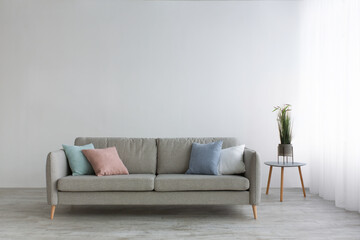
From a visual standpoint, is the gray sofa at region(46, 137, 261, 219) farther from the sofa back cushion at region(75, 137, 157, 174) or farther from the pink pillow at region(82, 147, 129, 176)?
the sofa back cushion at region(75, 137, 157, 174)

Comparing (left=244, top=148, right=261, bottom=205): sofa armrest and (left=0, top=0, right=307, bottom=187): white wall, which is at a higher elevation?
(left=0, top=0, right=307, bottom=187): white wall

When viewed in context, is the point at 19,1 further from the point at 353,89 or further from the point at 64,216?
the point at 353,89

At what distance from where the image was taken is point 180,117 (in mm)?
5566

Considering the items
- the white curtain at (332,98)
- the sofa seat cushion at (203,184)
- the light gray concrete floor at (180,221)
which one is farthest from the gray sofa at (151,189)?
the white curtain at (332,98)

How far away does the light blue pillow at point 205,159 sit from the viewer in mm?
4074

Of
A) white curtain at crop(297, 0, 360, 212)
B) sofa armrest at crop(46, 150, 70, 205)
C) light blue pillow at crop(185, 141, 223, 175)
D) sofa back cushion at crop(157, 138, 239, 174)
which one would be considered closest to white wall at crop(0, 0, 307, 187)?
white curtain at crop(297, 0, 360, 212)

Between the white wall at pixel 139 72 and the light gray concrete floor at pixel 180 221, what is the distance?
132 cm

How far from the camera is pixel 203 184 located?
12.2ft

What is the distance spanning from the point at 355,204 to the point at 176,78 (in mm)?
2977

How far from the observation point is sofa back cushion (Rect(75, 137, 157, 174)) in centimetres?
433

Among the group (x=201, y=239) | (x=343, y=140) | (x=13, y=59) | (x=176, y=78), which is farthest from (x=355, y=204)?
(x=13, y=59)

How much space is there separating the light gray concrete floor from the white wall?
1321 millimetres

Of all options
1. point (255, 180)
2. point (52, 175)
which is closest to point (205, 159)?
point (255, 180)

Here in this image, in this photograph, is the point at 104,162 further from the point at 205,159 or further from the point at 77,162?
the point at 205,159
